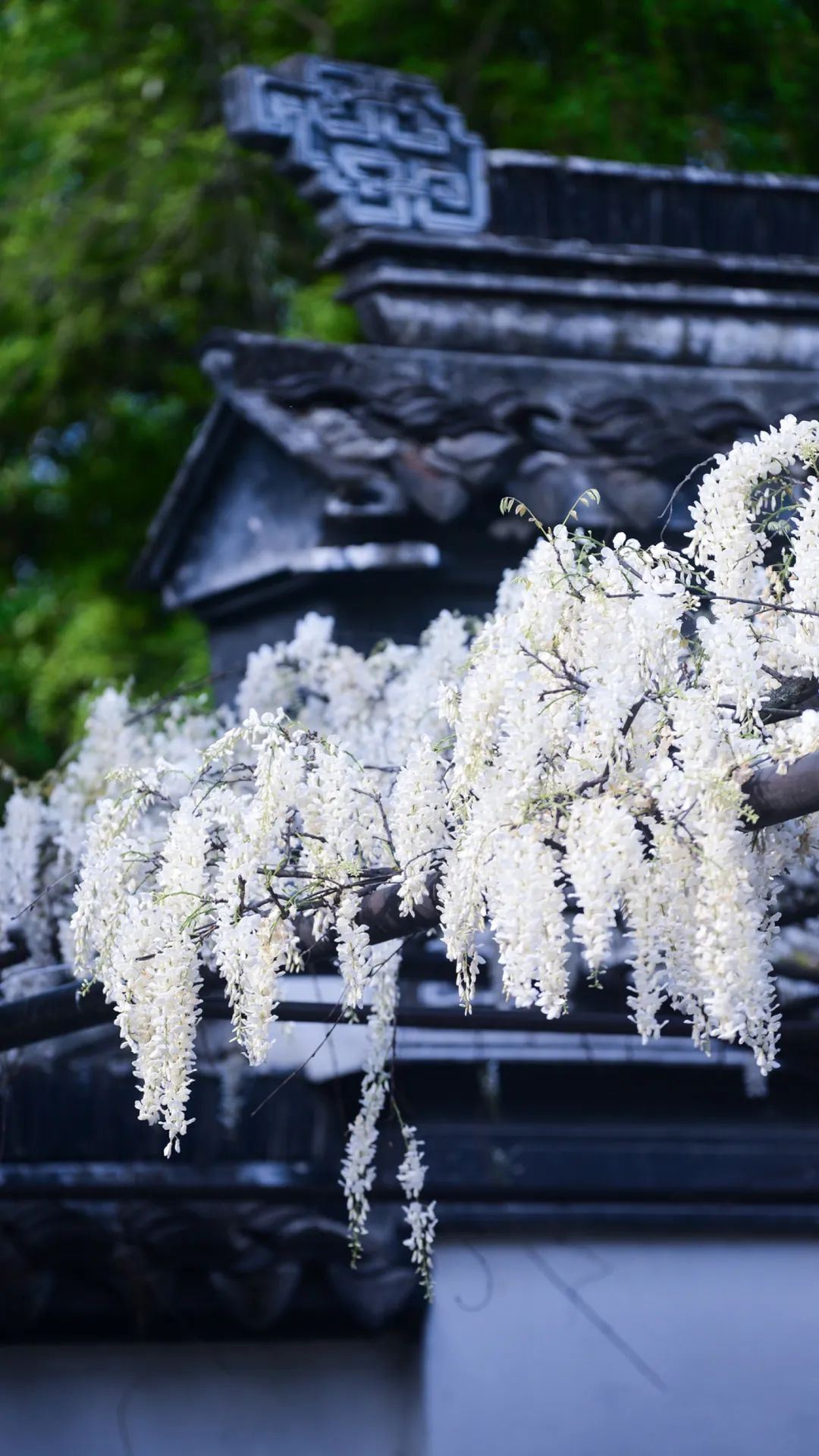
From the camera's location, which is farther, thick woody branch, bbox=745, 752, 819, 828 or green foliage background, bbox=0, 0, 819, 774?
green foliage background, bbox=0, 0, 819, 774

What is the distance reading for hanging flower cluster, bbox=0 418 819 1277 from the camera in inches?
135

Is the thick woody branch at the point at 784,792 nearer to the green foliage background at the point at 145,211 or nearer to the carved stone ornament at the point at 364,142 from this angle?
the carved stone ornament at the point at 364,142

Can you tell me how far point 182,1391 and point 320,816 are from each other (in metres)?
2.71

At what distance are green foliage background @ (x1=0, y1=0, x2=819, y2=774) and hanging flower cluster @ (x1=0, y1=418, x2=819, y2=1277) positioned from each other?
9.14 meters

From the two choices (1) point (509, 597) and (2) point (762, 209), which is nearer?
(1) point (509, 597)

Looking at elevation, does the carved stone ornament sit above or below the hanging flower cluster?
above

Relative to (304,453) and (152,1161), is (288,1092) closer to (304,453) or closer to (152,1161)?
(152,1161)

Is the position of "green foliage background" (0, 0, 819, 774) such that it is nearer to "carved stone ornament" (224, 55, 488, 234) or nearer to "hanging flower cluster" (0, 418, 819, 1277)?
"carved stone ornament" (224, 55, 488, 234)

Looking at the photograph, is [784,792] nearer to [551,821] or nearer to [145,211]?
[551,821]

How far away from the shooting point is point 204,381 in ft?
51.9

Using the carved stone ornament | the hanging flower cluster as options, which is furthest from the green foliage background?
the hanging flower cluster

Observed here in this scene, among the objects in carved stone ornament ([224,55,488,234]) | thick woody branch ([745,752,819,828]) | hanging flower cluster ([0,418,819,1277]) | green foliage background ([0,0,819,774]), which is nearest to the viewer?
thick woody branch ([745,752,819,828])

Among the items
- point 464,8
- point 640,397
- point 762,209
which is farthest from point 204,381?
point 640,397

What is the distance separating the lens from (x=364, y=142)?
7.94m
